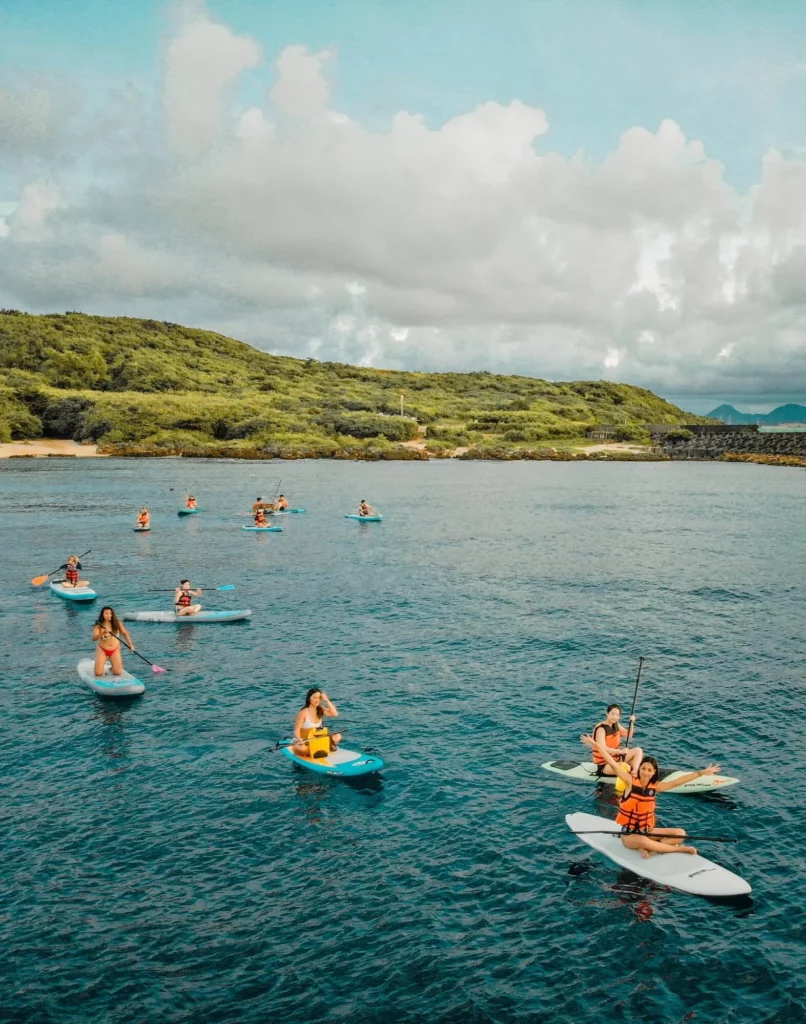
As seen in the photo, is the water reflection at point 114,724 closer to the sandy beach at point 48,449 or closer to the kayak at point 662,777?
the kayak at point 662,777

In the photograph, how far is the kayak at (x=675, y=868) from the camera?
1639 cm

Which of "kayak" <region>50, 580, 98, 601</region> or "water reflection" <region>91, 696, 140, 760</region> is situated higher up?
"kayak" <region>50, 580, 98, 601</region>

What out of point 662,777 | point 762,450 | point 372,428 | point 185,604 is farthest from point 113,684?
point 762,450

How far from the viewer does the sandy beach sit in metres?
159

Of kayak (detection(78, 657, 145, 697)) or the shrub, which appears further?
the shrub

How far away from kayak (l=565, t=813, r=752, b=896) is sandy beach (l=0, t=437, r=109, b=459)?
156 meters

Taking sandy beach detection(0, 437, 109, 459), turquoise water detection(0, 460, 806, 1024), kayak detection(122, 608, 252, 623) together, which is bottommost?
turquoise water detection(0, 460, 806, 1024)

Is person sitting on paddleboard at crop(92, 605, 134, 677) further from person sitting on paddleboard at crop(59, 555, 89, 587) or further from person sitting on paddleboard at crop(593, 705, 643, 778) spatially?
person sitting on paddleboard at crop(593, 705, 643, 778)

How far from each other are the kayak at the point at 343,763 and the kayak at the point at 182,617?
15.8m

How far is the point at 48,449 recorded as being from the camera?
168 meters

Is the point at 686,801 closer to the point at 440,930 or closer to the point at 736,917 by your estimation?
the point at 736,917

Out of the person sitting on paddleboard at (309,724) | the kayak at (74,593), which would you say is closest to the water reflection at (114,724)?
the person sitting on paddleboard at (309,724)

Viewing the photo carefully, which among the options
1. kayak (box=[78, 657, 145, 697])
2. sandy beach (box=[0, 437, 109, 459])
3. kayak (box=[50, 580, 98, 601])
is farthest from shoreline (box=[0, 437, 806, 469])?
kayak (box=[78, 657, 145, 697])

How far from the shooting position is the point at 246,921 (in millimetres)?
15344
